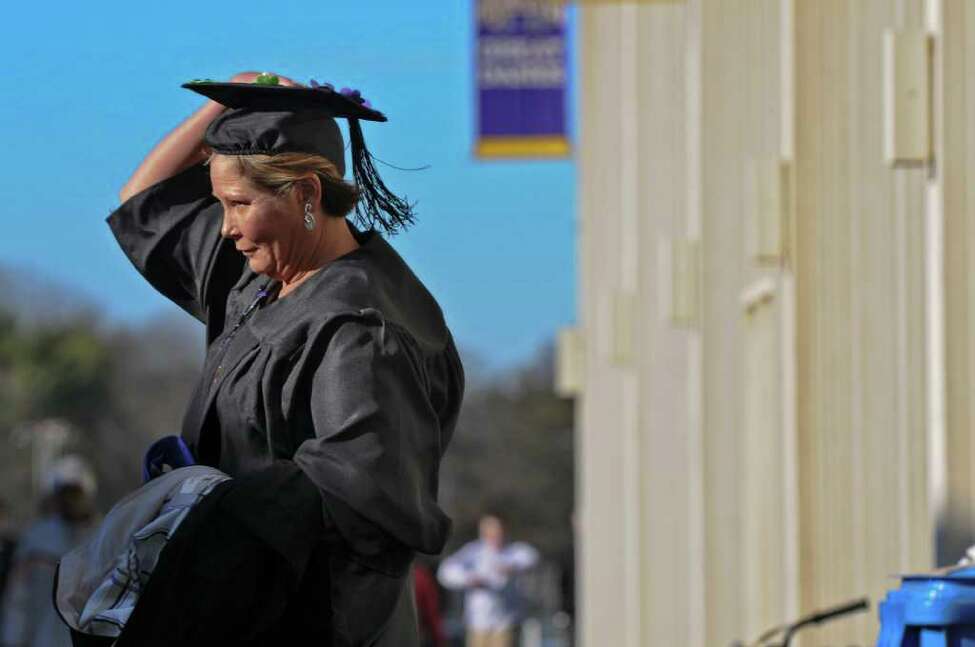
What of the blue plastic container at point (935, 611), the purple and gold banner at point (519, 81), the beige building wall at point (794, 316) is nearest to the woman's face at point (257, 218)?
the blue plastic container at point (935, 611)

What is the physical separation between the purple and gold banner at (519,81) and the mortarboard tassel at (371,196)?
1579 cm

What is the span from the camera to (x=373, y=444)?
3.98 metres

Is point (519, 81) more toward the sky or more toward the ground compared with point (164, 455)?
more toward the sky

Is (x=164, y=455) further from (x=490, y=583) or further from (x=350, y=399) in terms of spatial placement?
(x=490, y=583)

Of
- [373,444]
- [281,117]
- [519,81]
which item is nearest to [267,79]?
[281,117]

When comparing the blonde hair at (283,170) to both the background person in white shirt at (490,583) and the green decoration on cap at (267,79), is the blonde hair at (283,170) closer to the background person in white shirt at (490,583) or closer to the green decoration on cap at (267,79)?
the green decoration on cap at (267,79)

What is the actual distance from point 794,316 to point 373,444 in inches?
199

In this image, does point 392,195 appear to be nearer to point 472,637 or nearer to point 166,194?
point 166,194

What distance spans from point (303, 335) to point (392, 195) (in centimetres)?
39

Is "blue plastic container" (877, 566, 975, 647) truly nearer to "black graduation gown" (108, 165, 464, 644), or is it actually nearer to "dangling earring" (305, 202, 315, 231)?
"black graduation gown" (108, 165, 464, 644)

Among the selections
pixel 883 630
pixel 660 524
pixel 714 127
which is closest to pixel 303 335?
pixel 883 630

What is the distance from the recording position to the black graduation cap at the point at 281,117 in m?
4.21

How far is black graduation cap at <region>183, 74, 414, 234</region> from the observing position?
4.21m

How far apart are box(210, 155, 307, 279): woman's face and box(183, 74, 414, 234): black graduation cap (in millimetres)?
51
